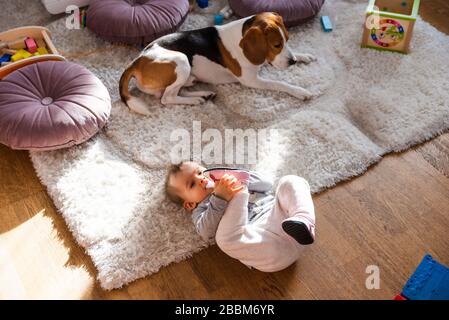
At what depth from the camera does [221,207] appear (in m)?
1.73

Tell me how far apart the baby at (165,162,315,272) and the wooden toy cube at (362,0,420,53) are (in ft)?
3.95

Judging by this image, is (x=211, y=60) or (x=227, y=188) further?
(x=211, y=60)

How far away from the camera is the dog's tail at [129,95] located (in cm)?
230

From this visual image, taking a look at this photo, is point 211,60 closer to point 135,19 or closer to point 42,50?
point 135,19

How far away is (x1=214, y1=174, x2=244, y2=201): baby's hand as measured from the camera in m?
1.71

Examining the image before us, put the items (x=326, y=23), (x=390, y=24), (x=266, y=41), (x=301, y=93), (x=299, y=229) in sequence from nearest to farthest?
(x=299, y=229), (x=266, y=41), (x=301, y=93), (x=390, y=24), (x=326, y=23)

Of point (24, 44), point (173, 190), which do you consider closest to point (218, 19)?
point (24, 44)

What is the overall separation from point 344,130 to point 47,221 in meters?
1.41

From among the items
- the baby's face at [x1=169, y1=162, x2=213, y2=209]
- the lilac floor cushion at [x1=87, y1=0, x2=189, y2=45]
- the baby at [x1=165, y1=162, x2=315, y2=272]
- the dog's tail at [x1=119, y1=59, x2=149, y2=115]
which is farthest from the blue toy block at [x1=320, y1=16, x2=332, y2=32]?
the baby's face at [x1=169, y1=162, x2=213, y2=209]

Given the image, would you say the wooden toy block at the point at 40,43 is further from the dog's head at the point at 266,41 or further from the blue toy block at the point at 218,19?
the dog's head at the point at 266,41

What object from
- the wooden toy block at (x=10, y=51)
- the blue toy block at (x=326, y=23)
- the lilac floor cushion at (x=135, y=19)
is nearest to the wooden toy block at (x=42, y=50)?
the wooden toy block at (x=10, y=51)

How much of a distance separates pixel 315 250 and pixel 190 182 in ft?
1.85

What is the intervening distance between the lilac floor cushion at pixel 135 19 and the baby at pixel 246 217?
1113 millimetres
